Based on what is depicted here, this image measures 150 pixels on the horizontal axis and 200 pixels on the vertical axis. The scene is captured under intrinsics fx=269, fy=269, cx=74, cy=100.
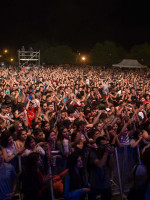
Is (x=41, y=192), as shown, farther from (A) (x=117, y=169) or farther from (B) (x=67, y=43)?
(B) (x=67, y=43)

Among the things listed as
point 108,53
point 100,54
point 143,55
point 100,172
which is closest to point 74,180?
point 100,172

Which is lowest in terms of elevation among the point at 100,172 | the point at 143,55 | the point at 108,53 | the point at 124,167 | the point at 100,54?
the point at 124,167

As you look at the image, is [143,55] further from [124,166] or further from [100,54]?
[124,166]

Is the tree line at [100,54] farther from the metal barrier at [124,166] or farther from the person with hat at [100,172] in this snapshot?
the person with hat at [100,172]

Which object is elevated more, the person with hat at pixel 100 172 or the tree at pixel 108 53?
the tree at pixel 108 53

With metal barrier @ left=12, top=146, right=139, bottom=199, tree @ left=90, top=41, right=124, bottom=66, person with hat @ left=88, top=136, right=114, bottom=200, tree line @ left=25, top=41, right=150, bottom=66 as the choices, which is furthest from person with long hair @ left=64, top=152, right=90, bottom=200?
tree @ left=90, top=41, right=124, bottom=66

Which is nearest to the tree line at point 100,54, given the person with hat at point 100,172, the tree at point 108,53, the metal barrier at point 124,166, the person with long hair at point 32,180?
the tree at point 108,53

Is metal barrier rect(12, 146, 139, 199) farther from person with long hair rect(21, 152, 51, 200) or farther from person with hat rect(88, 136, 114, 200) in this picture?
person with long hair rect(21, 152, 51, 200)

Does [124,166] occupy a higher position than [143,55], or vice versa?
[143,55]

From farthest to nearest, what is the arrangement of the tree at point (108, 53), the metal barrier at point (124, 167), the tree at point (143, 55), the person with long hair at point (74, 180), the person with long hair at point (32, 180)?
1. the tree at point (108, 53)
2. the tree at point (143, 55)
3. the metal barrier at point (124, 167)
4. the person with long hair at point (74, 180)
5. the person with long hair at point (32, 180)

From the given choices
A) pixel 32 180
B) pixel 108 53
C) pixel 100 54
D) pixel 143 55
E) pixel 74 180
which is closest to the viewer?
pixel 32 180

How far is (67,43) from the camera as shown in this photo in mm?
102062

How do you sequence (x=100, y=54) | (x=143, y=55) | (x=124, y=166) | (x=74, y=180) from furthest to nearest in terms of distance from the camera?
(x=100, y=54) < (x=143, y=55) < (x=124, y=166) < (x=74, y=180)

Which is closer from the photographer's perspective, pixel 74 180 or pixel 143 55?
pixel 74 180
